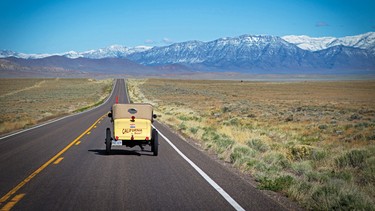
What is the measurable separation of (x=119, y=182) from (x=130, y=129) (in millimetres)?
4334

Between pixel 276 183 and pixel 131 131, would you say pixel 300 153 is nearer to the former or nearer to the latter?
pixel 276 183

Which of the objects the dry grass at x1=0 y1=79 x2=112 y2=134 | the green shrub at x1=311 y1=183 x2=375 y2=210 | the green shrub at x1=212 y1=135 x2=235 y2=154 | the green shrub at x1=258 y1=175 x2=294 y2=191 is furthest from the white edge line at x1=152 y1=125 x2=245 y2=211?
the dry grass at x1=0 y1=79 x2=112 y2=134

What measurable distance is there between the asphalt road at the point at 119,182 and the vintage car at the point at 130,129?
0.47m

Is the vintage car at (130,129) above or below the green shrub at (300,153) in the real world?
above

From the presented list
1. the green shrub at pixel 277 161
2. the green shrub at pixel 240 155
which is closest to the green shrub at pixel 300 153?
the green shrub at pixel 277 161

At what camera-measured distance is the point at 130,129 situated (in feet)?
44.0

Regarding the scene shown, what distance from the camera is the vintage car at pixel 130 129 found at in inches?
524

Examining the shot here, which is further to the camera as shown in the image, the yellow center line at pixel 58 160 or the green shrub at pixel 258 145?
the green shrub at pixel 258 145

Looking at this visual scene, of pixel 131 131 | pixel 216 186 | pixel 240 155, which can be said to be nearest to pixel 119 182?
pixel 216 186

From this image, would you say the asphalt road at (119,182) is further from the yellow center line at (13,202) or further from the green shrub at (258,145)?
the green shrub at (258,145)

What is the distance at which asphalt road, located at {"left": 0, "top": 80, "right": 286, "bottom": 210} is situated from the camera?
7.36m

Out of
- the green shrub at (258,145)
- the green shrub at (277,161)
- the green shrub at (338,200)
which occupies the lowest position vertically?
the green shrub at (258,145)

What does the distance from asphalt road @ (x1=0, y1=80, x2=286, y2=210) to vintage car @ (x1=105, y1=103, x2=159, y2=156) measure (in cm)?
47

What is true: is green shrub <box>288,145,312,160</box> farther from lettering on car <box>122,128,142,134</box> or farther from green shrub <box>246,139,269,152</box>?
lettering on car <box>122,128,142,134</box>
